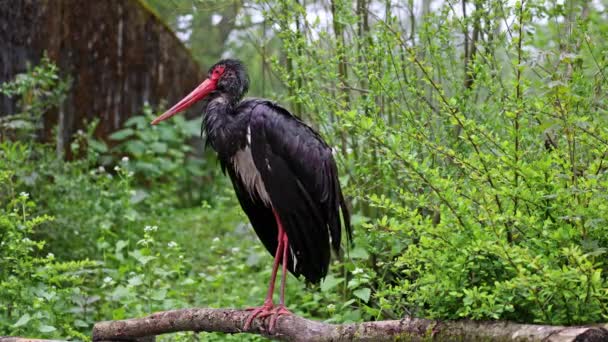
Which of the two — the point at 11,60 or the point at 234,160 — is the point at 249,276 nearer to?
the point at 234,160

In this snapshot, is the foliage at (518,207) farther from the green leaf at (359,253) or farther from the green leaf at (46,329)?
the green leaf at (46,329)

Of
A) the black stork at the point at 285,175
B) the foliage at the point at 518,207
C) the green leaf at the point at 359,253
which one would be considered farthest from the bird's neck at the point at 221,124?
the green leaf at the point at 359,253

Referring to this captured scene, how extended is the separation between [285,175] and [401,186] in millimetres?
959

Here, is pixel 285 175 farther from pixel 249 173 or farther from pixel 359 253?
pixel 359 253

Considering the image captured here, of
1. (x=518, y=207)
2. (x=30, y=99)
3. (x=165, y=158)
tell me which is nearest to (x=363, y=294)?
(x=518, y=207)

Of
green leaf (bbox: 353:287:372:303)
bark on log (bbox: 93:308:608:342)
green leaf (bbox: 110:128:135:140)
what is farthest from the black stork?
green leaf (bbox: 110:128:135:140)

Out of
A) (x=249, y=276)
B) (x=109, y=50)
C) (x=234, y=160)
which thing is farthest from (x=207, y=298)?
(x=109, y=50)

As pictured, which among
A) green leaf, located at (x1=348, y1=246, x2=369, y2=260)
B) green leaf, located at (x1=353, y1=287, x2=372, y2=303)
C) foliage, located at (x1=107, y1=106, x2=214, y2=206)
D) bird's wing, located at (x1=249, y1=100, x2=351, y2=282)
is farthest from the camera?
foliage, located at (x1=107, y1=106, x2=214, y2=206)

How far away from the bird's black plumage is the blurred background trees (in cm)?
21

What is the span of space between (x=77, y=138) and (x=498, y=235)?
5206 millimetres

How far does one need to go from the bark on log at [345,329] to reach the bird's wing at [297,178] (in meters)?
0.48

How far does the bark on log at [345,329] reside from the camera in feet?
8.47

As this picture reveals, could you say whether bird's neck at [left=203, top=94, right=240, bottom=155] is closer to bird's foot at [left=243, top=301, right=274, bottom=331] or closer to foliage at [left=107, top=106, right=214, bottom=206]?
bird's foot at [left=243, top=301, right=274, bottom=331]

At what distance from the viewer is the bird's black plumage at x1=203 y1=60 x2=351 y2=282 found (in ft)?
12.7
